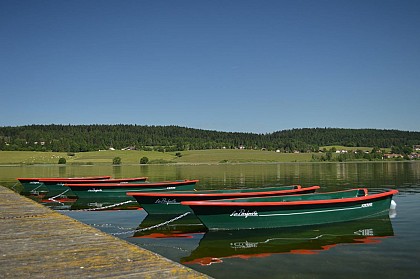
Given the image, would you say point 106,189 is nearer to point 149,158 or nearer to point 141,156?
point 149,158

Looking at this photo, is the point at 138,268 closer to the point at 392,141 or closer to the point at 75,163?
the point at 75,163

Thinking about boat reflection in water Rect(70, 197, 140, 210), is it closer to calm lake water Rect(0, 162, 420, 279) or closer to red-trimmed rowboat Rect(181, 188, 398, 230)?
calm lake water Rect(0, 162, 420, 279)

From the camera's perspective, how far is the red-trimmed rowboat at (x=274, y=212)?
1463 cm

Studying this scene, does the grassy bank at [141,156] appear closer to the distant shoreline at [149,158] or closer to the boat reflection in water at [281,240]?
the distant shoreline at [149,158]

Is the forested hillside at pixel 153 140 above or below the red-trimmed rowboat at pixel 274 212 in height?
above

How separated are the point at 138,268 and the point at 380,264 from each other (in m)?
7.25

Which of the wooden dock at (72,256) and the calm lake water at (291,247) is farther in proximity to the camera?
the calm lake water at (291,247)

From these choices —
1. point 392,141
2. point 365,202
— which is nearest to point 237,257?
point 365,202

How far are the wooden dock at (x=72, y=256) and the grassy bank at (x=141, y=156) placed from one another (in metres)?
123

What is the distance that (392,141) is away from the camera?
178 m

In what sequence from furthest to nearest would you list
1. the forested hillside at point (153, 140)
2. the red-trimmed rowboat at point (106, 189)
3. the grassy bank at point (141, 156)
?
the forested hillside at point (153, 140) → the grassy bank at point (141, 156) → the red-trimmed rowboat at point (106, 189)

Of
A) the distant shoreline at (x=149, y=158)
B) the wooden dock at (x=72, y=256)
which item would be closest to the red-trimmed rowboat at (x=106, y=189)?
the wooden dock at (x=72, y=256)

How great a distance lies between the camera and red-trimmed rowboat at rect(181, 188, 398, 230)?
48.0ft

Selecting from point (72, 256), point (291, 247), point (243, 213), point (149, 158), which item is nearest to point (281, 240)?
point (291, 247)
